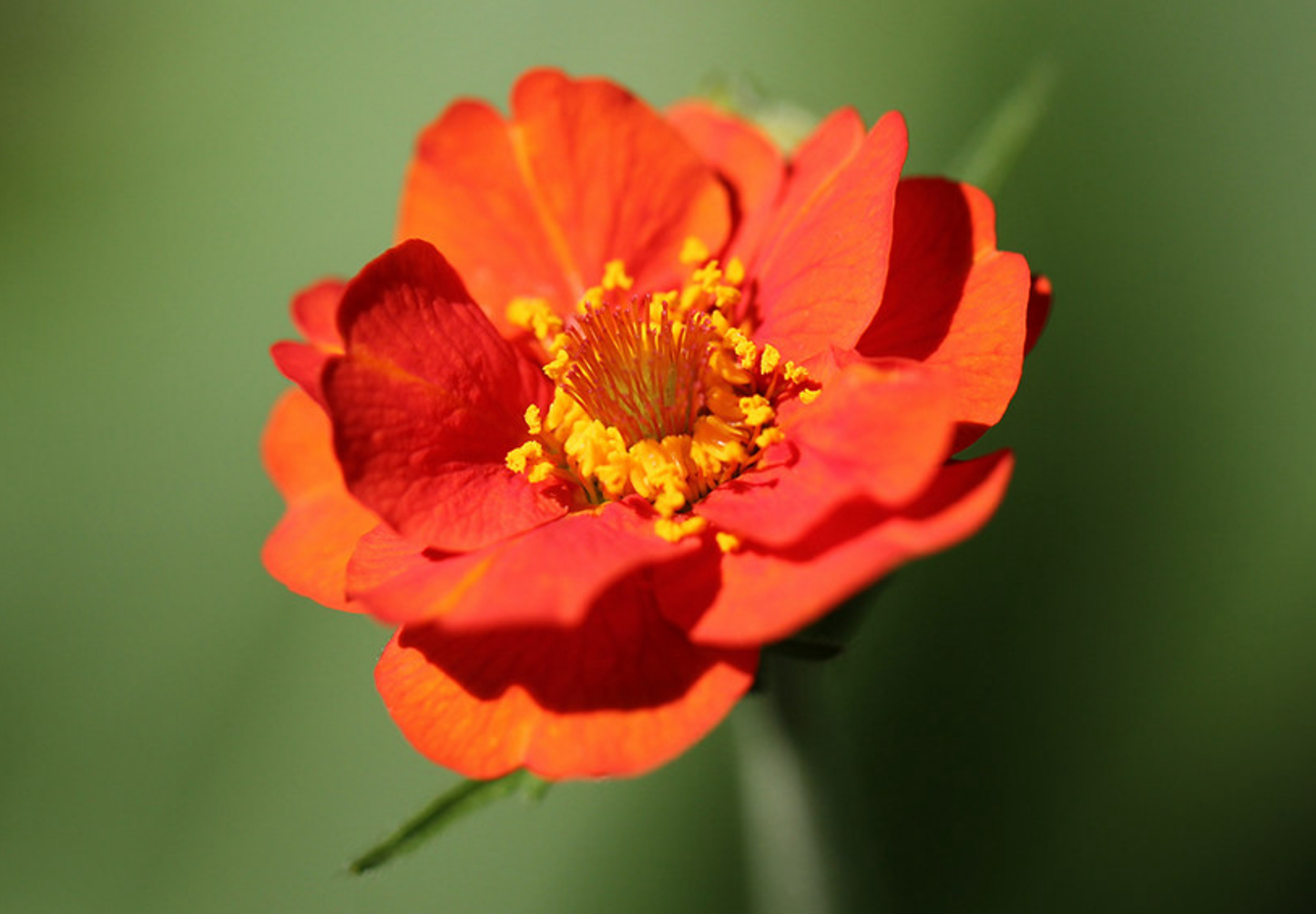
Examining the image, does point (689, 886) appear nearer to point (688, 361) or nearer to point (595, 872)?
point (595, 872)

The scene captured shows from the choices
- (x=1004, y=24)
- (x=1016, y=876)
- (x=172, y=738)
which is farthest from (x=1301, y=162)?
(x=172, y=738)

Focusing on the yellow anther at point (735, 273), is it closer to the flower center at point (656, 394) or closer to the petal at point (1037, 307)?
the flower center at point (656, 394)

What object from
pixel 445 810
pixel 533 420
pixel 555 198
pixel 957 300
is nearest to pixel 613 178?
pixel 555 198

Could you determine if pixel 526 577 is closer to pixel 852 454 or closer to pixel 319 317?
pixel 852 454

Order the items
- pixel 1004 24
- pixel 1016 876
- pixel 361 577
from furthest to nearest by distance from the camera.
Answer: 1. pixel 1004 24
2. pixel 1016 876
3. pixel 361 577

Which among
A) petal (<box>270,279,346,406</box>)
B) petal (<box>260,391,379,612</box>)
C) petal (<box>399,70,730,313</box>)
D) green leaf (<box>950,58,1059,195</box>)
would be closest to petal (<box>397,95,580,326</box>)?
petal (<box>399,70,730,313</box>)

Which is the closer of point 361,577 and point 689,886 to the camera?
point 361,577

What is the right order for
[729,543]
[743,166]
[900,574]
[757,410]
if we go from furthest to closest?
[900,574], [743,166], [757,410], [729,543]
